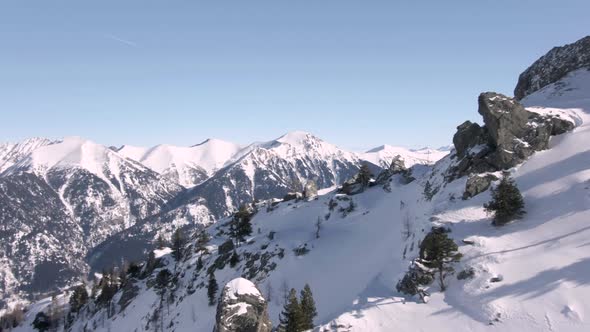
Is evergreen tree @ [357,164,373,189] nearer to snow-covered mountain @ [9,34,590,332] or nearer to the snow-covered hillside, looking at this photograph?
snow-covered mountain @ [9,34,590,332]

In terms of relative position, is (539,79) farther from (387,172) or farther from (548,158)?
(548,158)

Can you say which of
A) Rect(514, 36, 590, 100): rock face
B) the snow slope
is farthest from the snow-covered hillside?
Rect(514, 36, 590, 100): rock face

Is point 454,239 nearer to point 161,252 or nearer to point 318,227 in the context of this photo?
point 318,227

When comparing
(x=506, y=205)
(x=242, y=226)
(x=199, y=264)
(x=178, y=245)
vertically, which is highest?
(x=506, y=205)

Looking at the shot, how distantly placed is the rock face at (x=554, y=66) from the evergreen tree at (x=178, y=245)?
12157cm

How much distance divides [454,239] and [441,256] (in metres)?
7.59

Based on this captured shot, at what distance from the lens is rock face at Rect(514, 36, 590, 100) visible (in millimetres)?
110350

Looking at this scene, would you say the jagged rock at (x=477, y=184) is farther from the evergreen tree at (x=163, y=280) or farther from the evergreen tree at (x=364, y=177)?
the evergreen tree at (x=163, y=280)

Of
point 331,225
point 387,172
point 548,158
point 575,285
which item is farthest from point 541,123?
point 387,172

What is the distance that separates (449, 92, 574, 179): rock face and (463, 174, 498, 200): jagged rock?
3.61m

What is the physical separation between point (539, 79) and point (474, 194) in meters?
77.3

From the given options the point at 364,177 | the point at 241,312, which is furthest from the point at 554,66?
the point at 241,312

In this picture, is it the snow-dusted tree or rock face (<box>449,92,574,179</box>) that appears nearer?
rock face (<box>449,92,574,179</box>)

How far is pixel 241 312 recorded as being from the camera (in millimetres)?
48594
